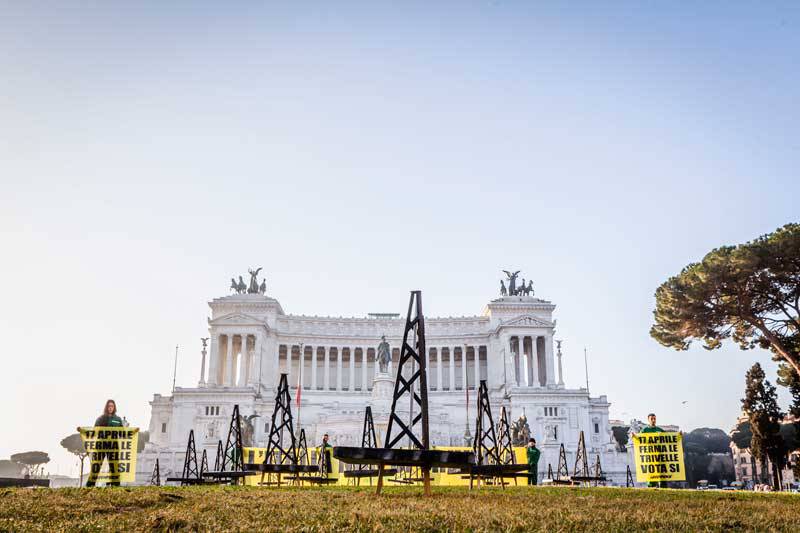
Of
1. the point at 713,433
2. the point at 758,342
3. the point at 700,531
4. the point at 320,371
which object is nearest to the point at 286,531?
the point at 700,531

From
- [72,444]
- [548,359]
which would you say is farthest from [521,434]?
[72,444]

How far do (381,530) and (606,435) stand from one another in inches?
2818

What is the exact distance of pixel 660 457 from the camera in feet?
78.6

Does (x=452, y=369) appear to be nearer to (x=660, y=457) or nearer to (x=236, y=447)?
(x=236, y=447)

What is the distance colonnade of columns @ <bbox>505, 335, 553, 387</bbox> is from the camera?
88062mm

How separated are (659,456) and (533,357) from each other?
215 feet

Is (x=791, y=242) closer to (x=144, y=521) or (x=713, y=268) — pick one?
(x=713, y=268)

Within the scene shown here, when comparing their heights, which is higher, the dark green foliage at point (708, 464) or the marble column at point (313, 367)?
the marble column at point (313, 367)

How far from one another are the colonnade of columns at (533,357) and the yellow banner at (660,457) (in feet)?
207

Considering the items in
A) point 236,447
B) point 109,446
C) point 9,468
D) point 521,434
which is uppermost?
point 521,434

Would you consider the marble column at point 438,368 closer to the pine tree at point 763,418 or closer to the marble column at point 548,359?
the marble column at point 548,359

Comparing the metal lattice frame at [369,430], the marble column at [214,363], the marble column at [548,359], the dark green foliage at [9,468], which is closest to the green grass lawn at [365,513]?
the metal lattice frame at [369,430]

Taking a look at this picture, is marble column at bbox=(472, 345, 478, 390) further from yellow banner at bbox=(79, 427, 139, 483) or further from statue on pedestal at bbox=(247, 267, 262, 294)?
yellow banner at bbox=(79, 427, 139, 483)

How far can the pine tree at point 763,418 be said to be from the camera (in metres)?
50.5
